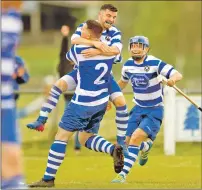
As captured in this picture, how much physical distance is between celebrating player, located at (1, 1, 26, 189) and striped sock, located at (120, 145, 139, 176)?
4.48 m

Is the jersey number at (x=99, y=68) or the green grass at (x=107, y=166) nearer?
the jersey number at (x=99, y=68)

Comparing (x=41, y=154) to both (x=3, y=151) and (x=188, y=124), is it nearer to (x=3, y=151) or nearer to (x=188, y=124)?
(x=188, y=124)

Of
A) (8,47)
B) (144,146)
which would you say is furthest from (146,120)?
(8,47)

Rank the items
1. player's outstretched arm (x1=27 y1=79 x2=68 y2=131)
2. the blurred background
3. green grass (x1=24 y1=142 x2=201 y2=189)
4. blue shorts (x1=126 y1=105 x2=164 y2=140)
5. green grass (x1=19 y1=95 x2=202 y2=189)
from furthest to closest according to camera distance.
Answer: the blurred background < green grass (x1=24 y1=142 x2=201 y2=189) < green grass (x1=19 y1=95 x2=202 y2=189) < blue shorts (x1=126 y1=105 x2=164 y2=140) < player's outstretched arm (x1=27 y1=79 x2=68 y2=131)

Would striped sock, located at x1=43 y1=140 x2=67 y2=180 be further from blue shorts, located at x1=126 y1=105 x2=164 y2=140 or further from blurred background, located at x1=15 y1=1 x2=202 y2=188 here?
blurred background, located at x1=15 y1=1 x2=202 y2=188

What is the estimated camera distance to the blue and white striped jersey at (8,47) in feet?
27.2

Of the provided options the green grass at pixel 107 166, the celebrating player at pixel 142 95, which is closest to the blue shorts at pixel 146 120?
the celebrating player at pixel 142 95

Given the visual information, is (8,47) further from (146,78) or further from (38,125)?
(146,78)

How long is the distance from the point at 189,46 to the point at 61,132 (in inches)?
1462

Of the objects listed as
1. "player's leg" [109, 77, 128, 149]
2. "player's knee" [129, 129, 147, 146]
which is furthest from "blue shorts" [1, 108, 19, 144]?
"player's knee" [129, 129, 147, 146]

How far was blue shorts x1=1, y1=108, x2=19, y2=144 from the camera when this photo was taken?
847cm

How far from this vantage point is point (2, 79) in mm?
8438

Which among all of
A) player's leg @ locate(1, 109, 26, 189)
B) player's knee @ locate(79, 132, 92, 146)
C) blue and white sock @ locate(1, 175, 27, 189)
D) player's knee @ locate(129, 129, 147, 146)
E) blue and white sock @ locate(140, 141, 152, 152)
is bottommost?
blue and white sock @ locate(140, 141, 152, 152)

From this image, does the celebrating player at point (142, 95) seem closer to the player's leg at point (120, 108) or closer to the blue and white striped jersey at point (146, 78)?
the blue and white striped jersey at point (146, 78)
